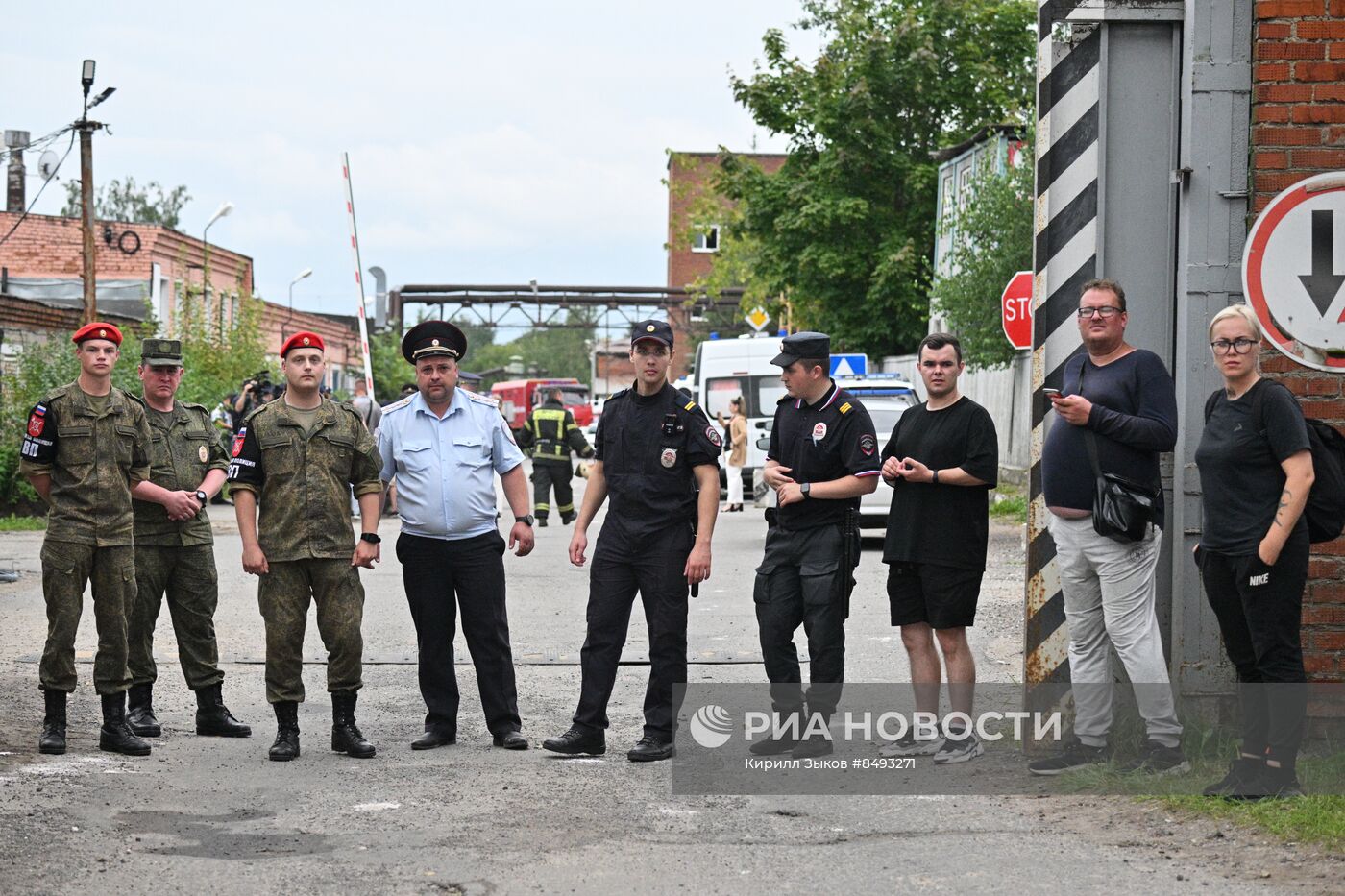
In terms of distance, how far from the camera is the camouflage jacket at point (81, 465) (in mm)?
7836

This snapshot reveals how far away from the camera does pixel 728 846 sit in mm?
5926

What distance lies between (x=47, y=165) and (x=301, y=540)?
27140 millimetres

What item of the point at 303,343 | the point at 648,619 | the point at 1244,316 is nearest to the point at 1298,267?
the point at 1244,316

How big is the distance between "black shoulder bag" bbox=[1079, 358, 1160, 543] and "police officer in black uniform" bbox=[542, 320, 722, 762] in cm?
182

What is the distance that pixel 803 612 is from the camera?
7.69 meters

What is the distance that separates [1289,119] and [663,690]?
3.70 meters

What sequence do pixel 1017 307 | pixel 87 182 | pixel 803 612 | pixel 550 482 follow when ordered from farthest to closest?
pixel 87 182 < pixel 550 482 < pixel 1017 307 < pixel 803 612

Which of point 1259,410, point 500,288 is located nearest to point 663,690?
point 1259,410

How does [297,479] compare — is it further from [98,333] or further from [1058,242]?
[1058,242]

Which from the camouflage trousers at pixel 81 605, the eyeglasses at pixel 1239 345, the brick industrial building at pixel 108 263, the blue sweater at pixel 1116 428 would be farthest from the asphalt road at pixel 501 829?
the brick industrial building at pixel 108 263

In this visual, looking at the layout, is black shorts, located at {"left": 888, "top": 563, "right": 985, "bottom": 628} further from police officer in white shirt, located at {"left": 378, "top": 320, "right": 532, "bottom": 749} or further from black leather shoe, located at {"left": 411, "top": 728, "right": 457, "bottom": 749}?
black leather shoe, located at {"left": 411, "top": 728, "right": 457, "bottom": 749}

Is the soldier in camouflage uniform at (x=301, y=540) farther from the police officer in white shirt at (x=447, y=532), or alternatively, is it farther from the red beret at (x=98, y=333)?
the red beret at (x=98, y=333)

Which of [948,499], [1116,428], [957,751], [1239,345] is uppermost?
[1239,345]

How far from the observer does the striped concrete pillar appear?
750 centimetres
